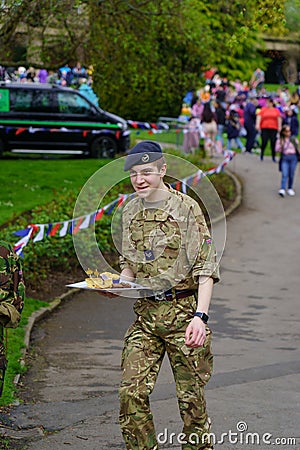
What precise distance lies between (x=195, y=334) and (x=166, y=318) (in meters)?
0.24

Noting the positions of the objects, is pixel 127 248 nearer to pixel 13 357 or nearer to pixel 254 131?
pixel 13 357

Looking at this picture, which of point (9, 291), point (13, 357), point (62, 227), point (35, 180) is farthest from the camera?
point (35, 180)

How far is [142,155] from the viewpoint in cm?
523

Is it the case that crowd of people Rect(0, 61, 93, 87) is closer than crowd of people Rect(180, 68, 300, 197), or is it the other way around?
crowd of people Rect(180, 68, 300, 197)

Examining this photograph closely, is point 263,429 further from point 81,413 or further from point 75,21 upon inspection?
point 75,21

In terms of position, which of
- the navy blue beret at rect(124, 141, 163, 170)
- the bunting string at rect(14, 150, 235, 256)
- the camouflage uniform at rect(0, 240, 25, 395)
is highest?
the navy blue beret at rect(124, 141, 163, 170)

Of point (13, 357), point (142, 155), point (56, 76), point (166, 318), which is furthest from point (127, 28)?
point (166, 318)

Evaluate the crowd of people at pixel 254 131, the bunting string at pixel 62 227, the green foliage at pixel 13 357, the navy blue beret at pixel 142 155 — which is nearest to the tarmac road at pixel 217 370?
the green foliage at pixel 13 357

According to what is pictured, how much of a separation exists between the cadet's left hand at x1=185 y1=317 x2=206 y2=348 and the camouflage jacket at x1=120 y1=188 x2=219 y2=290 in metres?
0.27

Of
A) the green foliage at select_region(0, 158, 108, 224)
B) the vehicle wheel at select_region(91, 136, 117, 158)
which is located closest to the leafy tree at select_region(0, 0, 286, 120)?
the vehicle wheel at select_region(91, 136, 117, 158)

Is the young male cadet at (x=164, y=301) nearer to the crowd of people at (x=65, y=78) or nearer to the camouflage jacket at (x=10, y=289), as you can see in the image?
the camouflage jacket at (x=10, y=289)

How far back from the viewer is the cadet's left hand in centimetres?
501

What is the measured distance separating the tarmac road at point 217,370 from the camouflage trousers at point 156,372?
1.07 meters

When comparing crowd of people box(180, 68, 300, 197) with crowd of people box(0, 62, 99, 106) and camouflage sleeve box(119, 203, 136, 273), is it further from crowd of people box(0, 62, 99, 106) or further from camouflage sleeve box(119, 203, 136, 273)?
camouflage sleeve box(119, 203, 136, 273)
